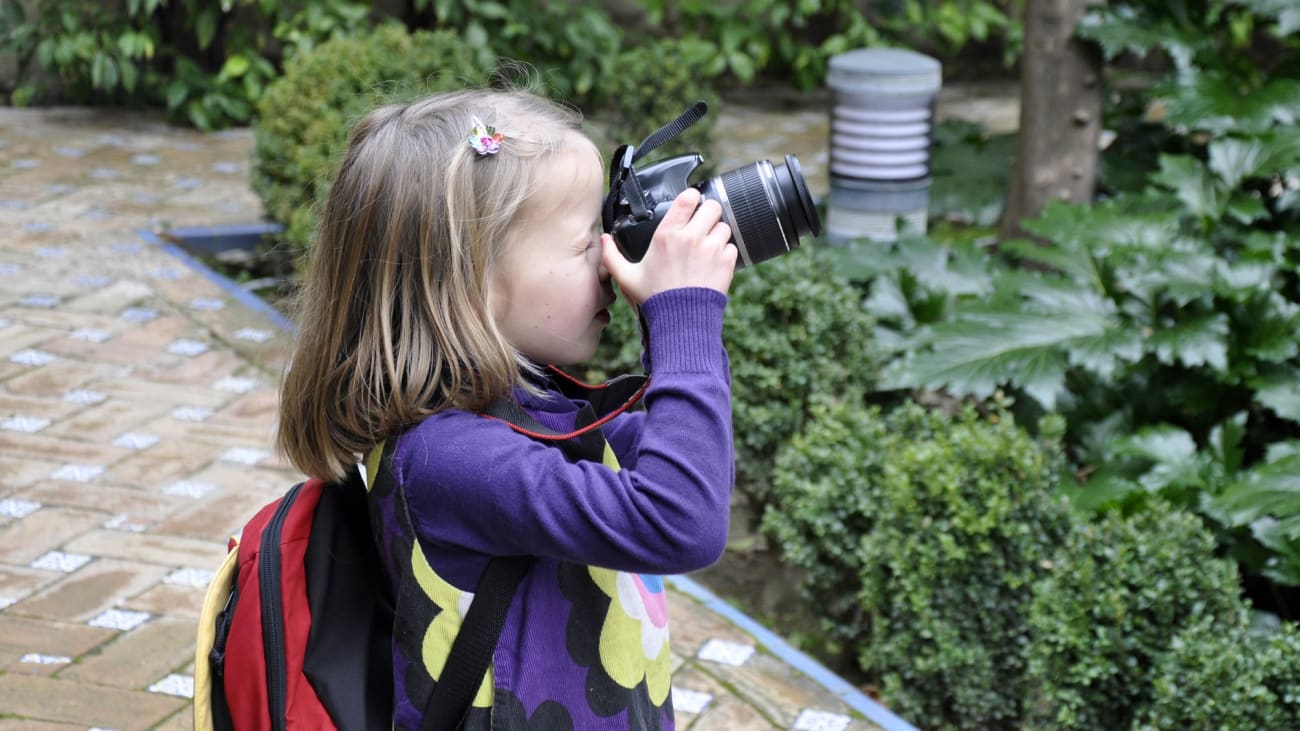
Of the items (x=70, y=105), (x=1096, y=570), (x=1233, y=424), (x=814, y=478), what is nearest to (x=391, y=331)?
(x=1096, y=570)

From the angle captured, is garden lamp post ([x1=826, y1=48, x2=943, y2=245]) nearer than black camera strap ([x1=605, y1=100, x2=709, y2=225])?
No

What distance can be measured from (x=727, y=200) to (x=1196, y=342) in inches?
86.4

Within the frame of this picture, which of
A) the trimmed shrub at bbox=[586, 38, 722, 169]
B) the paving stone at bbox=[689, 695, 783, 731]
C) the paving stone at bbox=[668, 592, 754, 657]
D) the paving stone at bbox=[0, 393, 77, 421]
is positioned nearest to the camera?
the paving stone at bbox=[689, 695, 783, 731]

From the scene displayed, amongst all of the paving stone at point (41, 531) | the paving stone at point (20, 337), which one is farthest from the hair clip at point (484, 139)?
the paving stone at point (20, 337)

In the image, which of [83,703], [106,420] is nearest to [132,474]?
[106,420]

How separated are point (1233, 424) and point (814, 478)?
0.97 metres

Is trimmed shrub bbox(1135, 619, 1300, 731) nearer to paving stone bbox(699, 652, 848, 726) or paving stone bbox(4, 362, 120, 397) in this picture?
paving stone bbox(699, 652, 848, 726)

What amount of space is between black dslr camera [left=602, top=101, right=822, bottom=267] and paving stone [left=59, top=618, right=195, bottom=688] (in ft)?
5.47

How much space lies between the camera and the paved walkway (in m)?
2.59

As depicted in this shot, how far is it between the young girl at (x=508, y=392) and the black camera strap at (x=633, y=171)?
3 centimetres

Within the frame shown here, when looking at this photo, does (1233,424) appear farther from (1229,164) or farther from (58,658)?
(58,658)

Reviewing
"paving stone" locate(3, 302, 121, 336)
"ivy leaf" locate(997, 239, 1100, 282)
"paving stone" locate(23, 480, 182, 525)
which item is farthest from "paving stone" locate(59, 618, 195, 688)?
"ivy leaf" locate(997, 239, 1100, 282)

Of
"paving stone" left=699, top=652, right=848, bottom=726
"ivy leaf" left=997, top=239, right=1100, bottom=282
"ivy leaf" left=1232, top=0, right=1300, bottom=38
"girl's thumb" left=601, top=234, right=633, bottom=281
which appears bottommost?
"paving stone" left=699, top=652, right=848, bottom=726

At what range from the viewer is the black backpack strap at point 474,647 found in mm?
1334
